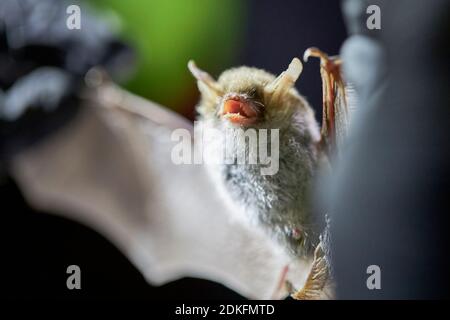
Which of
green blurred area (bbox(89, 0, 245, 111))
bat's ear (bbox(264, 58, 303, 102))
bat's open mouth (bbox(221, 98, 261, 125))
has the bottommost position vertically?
bat's open mouth (bbox(221, 98, 261, 125))

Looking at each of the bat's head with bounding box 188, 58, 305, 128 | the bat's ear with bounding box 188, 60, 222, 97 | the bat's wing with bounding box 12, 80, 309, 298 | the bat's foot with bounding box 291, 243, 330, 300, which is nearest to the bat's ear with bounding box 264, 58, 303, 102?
the bat's head with bounding box 188, 58, 305, 128

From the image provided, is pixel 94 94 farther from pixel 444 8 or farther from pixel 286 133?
pixel 444 8

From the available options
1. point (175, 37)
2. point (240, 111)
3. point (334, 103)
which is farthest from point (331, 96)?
point (175, 37)

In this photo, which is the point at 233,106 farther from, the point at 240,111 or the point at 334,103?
the point at 334,103

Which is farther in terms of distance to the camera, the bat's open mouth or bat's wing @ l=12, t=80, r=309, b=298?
bat's wing @ l=12, t=80, r=309, b=298

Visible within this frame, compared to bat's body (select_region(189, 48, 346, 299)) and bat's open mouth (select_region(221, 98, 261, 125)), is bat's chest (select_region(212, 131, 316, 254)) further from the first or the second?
bat's open mouth (select_region(221, 98, 261, 125))

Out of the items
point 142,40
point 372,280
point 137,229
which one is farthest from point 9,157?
point 372,280

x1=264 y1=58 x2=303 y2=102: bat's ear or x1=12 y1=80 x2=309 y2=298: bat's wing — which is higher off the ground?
x1=264 y1=58 x2=303 y2=102: bat's ear
